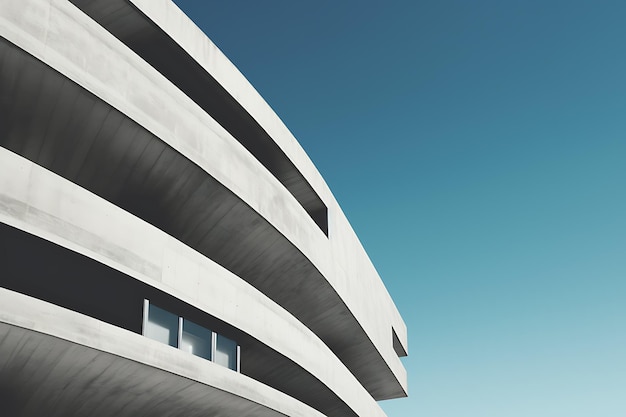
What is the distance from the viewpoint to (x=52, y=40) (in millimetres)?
14211

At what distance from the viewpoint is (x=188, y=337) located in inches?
685

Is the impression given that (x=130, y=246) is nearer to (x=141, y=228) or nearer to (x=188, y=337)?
(x=141, y=228)

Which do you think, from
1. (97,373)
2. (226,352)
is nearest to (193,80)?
(226,352)

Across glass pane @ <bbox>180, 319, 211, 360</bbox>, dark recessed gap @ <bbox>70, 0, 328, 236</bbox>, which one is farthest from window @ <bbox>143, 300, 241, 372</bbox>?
dark recessed gap @ <bbox>70, 0, 328, 236</bbox>

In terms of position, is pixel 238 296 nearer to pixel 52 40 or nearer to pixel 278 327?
pixel 278 327

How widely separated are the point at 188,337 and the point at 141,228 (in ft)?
11.7

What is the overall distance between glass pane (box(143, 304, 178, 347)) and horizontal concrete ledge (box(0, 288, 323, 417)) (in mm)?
1143

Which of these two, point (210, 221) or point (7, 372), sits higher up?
point (210, 221)

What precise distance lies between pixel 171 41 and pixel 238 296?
7.24 meters

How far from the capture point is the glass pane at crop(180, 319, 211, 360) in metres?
17.3

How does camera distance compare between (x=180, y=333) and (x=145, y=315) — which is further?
(x=180, y=333)

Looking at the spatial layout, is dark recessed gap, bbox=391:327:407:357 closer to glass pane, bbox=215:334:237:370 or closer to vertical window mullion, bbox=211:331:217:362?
glass pane, bbox=215:334:237:370

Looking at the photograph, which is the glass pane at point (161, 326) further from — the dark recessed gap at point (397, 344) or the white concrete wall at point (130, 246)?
the dark recessed gap at point (397, 344)

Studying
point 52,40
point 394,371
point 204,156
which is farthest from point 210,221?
point 394,371
